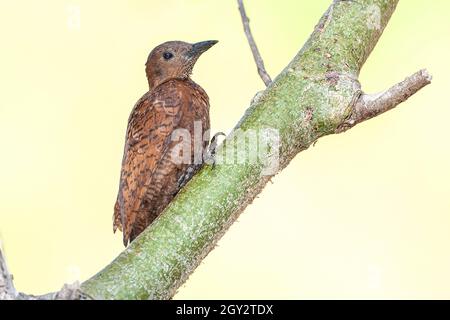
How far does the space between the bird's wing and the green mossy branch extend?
0.77m

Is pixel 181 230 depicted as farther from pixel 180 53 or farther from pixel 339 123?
pixel 180 53

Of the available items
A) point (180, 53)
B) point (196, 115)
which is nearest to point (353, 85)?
point (196, 115)

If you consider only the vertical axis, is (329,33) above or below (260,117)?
above

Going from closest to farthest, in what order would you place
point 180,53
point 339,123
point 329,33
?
point 339,123, point 329,33, point 180,53

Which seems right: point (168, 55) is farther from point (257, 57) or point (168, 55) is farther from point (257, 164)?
point (257, 164)

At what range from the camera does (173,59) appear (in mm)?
A: 5094

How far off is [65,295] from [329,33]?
6.58ft

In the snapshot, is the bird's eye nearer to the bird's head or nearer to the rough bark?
the bird's head

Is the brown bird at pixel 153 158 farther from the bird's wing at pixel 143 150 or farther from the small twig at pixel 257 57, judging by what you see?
the small twig at pixel 257 57

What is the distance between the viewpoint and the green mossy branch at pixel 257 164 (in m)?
2.89

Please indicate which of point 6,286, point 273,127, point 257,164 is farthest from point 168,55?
point 6,286

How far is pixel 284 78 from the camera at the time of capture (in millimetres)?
3607

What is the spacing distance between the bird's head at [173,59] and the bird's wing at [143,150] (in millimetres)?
802

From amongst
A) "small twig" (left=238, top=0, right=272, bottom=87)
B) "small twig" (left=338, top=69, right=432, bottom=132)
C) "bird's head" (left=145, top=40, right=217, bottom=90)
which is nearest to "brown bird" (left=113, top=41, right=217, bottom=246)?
"small twig" (left=238, top=0, right=272, bottom=87)
